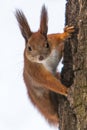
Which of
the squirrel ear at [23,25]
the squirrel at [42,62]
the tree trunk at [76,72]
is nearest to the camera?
the tree trunk at [76,72]

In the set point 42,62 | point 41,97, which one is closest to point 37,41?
point 42,62

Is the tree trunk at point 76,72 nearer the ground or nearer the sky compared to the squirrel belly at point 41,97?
nearer the sky

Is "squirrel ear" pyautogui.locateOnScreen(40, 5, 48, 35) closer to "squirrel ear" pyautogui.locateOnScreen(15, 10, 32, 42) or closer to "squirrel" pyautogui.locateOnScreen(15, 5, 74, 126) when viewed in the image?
"squirrel" pyautogui.locateOnScreen(15, 5, 74, 126)

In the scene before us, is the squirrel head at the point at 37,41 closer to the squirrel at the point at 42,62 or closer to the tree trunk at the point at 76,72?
the squirrel at the point at 42,62

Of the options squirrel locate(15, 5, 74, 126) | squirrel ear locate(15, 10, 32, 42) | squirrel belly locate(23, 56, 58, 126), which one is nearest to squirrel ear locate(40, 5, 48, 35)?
squirrel locate(15, 5, 74, 126)

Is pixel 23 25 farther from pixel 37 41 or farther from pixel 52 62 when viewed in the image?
pixel 52 62

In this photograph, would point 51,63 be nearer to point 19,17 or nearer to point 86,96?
point 19,17

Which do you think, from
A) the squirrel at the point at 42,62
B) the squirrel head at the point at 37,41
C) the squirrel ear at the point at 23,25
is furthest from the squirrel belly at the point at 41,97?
the squirrel ear at the point at 23,25
